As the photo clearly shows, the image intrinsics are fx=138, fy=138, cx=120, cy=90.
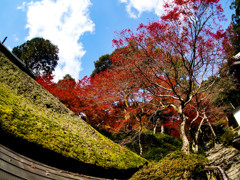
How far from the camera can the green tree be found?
22567 millimetres

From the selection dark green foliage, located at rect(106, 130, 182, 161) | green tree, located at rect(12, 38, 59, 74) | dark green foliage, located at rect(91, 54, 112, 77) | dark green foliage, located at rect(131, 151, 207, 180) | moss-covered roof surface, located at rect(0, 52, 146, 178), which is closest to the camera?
moss-covered roof surface, located at rect(0, 52, 146, 178)

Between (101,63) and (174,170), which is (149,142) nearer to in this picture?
(174,170)

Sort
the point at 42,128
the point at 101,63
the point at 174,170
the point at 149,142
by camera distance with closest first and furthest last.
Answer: the point at 42,128
the point at 174,170
the point at 149,142
the point at 101,63

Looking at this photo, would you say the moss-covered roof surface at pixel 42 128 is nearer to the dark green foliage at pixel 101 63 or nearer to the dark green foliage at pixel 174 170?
the dark green foliage at pixel 174 170

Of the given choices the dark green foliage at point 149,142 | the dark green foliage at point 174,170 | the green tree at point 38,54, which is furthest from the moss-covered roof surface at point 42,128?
the green tree at point 38,54

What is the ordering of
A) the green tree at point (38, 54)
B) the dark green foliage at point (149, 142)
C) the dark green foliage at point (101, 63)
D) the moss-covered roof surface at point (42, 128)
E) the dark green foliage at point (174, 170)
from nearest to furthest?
1. the moss-covered roof surface at point (42, 128)
2. the dark green foliage at point (174, 170)
3. the dark green foliage at point (149, 142)
4. the green tree at point (38, 54)
5. the dark green foliage at point (101, 63)

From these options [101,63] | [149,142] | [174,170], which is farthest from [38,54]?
[174,170]

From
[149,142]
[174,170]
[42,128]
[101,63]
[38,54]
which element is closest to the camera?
[42,128]

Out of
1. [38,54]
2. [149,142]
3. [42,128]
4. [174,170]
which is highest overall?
[38,54]

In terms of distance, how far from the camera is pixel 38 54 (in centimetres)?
2336

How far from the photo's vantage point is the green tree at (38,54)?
22.6 meters

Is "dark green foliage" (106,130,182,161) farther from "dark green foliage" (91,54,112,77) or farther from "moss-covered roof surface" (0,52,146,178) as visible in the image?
"dark green foliage" (91,54,112,77)

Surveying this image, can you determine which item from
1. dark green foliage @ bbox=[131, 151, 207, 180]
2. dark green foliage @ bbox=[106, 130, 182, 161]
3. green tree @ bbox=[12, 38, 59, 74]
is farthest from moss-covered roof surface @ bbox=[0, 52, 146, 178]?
green tree @ bbox=[12, 38, 59, 74]

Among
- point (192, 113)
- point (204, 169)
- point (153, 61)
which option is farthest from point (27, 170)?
point (192, 113)
